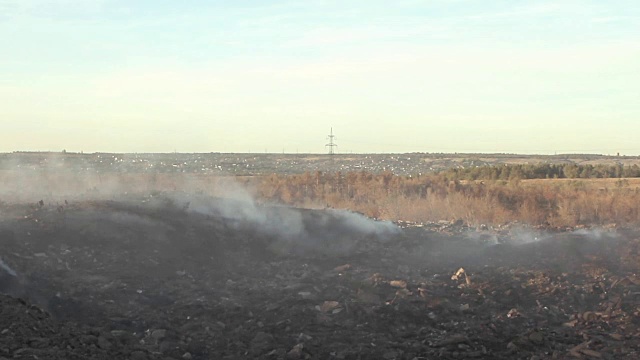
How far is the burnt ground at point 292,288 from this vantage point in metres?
9.11

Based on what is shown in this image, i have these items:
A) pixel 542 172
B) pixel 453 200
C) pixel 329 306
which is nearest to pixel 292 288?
pixel 329 306

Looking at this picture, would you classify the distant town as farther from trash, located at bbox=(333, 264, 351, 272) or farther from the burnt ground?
trash, located at bbox=(333, 264, 351, 272)

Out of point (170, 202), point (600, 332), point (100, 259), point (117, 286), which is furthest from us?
point (170, 202)

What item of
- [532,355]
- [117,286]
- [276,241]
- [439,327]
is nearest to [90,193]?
[276,241]

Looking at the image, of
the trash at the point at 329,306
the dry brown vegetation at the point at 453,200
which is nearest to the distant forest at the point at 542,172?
the dry brown vegetation at the point at 453,200

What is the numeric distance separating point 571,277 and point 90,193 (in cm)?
1319

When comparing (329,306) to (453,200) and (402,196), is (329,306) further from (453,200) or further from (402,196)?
(402,196)

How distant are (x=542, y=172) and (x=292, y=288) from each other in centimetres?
4050

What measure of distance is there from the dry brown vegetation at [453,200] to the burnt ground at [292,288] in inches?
226

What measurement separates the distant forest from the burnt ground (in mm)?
26686

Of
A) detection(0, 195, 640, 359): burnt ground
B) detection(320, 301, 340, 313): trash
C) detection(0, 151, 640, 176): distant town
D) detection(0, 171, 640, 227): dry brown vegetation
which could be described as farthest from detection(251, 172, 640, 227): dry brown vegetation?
detection(0, 151, 640, 176): distant town

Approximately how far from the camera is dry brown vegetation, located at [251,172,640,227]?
22.6 metres

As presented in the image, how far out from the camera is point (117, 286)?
11.2m

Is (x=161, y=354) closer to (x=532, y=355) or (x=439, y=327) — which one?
(x=439, y=327)
